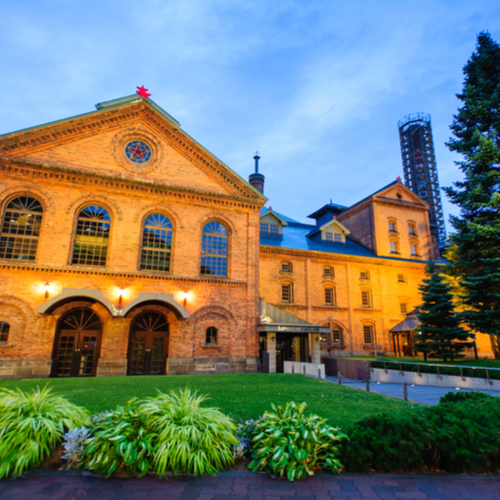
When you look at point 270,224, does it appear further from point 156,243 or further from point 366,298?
point 156,243

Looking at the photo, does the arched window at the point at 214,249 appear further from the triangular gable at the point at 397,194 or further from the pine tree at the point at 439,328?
the triangular gable at the point at 397,194

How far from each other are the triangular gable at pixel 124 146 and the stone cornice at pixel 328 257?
7.51 metres

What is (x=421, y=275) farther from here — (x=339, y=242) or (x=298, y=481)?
(x=298, y=481)

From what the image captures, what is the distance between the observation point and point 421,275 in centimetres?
3662

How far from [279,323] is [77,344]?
39.6 feet

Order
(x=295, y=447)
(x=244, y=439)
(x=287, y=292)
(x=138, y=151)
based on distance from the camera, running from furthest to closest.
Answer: (x=287, y=292) → (x=138, y=151) → (x=244, y=439) → (x=295, y=447)

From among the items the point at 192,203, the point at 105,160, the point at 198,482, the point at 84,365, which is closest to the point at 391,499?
the point at 198,482

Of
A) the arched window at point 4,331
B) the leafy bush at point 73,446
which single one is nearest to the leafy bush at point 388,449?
the leafy bush at point 73,446

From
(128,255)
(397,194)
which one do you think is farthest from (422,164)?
(128,255)

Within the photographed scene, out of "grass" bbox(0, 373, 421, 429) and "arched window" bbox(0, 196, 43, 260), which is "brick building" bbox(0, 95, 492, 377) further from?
"grass" bbox(0, 373, 421, 429)

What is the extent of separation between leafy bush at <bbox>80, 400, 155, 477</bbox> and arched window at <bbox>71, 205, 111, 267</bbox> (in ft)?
55.4

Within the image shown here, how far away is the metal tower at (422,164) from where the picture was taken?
215 feet

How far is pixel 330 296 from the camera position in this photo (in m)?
33.5

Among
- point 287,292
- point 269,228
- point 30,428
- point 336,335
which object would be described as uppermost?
point 269,228
